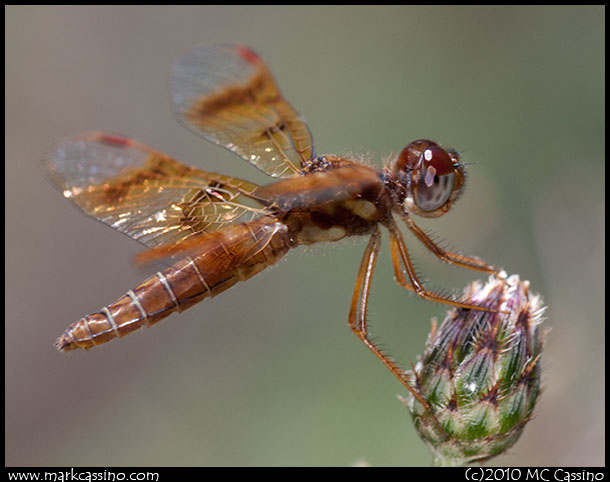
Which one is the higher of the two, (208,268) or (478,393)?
(208,268)


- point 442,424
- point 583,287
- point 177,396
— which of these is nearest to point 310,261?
point 177,396

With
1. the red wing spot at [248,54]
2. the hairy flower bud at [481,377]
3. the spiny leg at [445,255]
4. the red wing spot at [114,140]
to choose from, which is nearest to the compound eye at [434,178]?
the spiny leg at [445,255]

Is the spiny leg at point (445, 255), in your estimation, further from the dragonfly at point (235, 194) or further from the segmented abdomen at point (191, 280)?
the segmented abdomen at point (191, 280)

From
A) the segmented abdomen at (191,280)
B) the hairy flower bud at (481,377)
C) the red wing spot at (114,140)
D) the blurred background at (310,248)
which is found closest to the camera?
the hairy flower bud at (481,377)

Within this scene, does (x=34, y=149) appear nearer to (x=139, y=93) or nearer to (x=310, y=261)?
(x=139, y=93)

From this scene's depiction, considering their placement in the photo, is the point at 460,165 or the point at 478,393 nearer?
the point at 478,393

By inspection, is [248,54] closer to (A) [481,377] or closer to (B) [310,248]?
(B) [310,248]

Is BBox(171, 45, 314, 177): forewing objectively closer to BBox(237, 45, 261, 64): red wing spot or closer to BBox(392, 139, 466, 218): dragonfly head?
BBox(237, 45, 261, 64): red wing spot

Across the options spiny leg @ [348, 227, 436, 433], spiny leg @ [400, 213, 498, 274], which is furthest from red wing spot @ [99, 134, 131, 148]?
spiny leg @ [400, 213, 498, 274]
